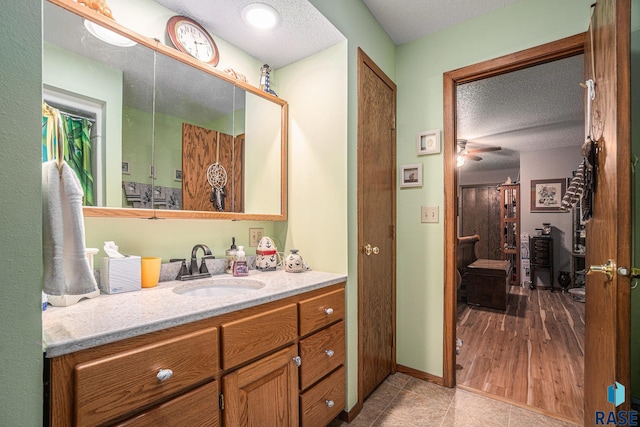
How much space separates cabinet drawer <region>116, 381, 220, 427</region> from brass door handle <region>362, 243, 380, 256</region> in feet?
3.68

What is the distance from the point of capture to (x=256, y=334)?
3.84ft

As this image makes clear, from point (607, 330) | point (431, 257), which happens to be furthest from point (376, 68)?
point (607, 330)

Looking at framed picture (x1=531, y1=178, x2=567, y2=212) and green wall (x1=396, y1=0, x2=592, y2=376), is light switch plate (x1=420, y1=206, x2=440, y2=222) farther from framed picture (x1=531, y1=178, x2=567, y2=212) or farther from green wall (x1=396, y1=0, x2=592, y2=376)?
framed picture (x1=531, y1=178, x2=567, y2=212)

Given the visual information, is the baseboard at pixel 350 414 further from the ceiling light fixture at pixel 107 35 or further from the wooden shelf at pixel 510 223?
the wooden shelf at pixel 510 223

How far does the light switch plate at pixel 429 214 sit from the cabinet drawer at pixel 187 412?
169 centimetres

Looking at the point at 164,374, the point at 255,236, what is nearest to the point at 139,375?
the point at 164,374

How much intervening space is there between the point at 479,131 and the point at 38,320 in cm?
488

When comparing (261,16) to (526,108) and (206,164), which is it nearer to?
(206,164)

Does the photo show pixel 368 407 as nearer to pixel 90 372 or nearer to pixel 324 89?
pixel 90 372

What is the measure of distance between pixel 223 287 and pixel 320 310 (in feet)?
1.68

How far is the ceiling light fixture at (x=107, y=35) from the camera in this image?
1.22m

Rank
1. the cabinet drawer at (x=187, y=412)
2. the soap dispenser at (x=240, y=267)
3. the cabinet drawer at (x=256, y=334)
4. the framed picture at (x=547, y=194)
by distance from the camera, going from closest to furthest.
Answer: the cabinet drawer at (x=187, y=412)
the cabinet drawer at (x=256, y=334)
the soap dispenser at (x=240, y=267)
the framed picture at (x=547, y=194)

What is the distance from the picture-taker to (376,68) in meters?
2.05

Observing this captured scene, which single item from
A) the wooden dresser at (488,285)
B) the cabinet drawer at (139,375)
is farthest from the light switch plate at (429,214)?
the wooden dresser at (488,285)
